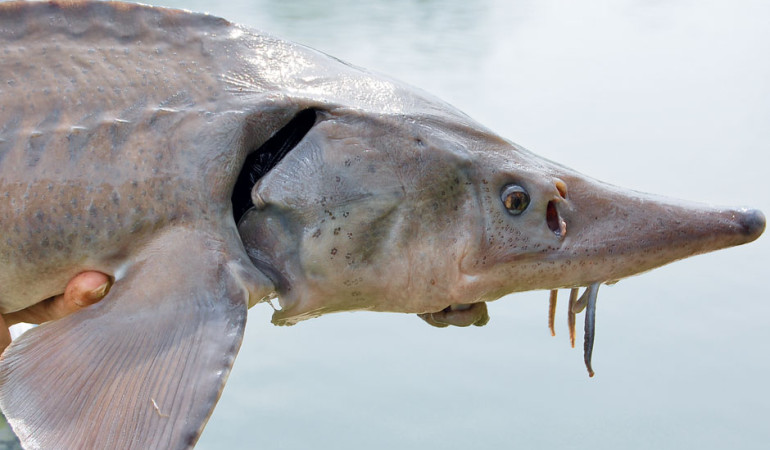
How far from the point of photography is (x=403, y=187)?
43.1 inches

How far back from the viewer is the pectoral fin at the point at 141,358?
931mm

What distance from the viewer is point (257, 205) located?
3.56ft

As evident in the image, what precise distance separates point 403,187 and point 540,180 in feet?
0.53

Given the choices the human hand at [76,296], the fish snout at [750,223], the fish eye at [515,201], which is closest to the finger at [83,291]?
the human hand at [76,296]

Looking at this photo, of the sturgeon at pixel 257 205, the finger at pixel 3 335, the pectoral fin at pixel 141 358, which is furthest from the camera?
the finger at pixel 3 335

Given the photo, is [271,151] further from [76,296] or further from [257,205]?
[76,296]

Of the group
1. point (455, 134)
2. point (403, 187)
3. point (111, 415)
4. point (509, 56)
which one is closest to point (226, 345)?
point (111, 415)

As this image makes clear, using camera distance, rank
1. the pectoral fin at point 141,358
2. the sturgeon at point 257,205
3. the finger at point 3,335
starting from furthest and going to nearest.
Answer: the finger at point 3,335
the sturgeon at point 257,205
the pectoral fin at point 141,358

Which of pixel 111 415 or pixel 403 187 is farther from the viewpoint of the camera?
pixel 403 187

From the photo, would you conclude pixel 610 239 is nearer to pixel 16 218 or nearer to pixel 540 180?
pixel 540 180

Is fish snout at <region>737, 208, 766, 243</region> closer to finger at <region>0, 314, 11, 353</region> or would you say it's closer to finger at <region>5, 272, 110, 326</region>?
finger at <region>5, 272, 110, 326</region>

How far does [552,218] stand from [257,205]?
13.6 inches

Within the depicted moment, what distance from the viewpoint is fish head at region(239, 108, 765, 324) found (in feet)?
3.53

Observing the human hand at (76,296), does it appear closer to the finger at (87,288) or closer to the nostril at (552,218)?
the finger at (87,288)
